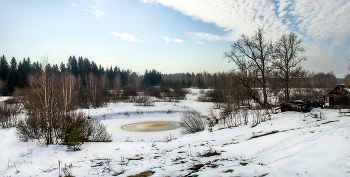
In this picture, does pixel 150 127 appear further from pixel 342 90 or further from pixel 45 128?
pixel 342 90

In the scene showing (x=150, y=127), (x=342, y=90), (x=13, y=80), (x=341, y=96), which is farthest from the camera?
(x=13, y=80)

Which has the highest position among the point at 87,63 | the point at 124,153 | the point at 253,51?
the point at 87,63

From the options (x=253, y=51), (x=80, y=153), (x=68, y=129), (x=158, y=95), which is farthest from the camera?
(x=158, y=95)

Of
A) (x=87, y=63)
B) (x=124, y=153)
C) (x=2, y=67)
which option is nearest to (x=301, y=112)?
(x=124, y=153)

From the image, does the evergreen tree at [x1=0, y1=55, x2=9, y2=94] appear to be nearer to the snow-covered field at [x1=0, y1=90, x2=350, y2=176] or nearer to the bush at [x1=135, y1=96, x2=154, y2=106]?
the bush at [x1=135, y1=96, x2=154, y2=106]

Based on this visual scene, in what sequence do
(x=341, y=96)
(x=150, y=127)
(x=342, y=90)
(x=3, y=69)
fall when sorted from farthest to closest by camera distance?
(x=3, y=69)
(x=150, y=127)
(x=341, y=96)
(x=342, y=90)

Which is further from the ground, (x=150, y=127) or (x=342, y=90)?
(x=342, y=90)

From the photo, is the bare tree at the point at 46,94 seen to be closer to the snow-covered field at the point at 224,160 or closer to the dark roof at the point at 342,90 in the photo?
the snow-covered field at the point at 224,160

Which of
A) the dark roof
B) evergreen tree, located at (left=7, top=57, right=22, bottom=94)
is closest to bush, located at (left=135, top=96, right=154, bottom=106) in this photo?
the dark roof

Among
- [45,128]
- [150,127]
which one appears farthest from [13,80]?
[45,128]

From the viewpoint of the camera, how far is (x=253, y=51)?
68.0 feet

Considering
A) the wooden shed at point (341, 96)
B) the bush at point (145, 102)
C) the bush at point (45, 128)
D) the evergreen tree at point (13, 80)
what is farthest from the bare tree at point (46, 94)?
the evergreen tree at point (13, 80)

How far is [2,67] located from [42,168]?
65927 millimetres

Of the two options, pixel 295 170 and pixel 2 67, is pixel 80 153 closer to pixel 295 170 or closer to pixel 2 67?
pixel 295 170
